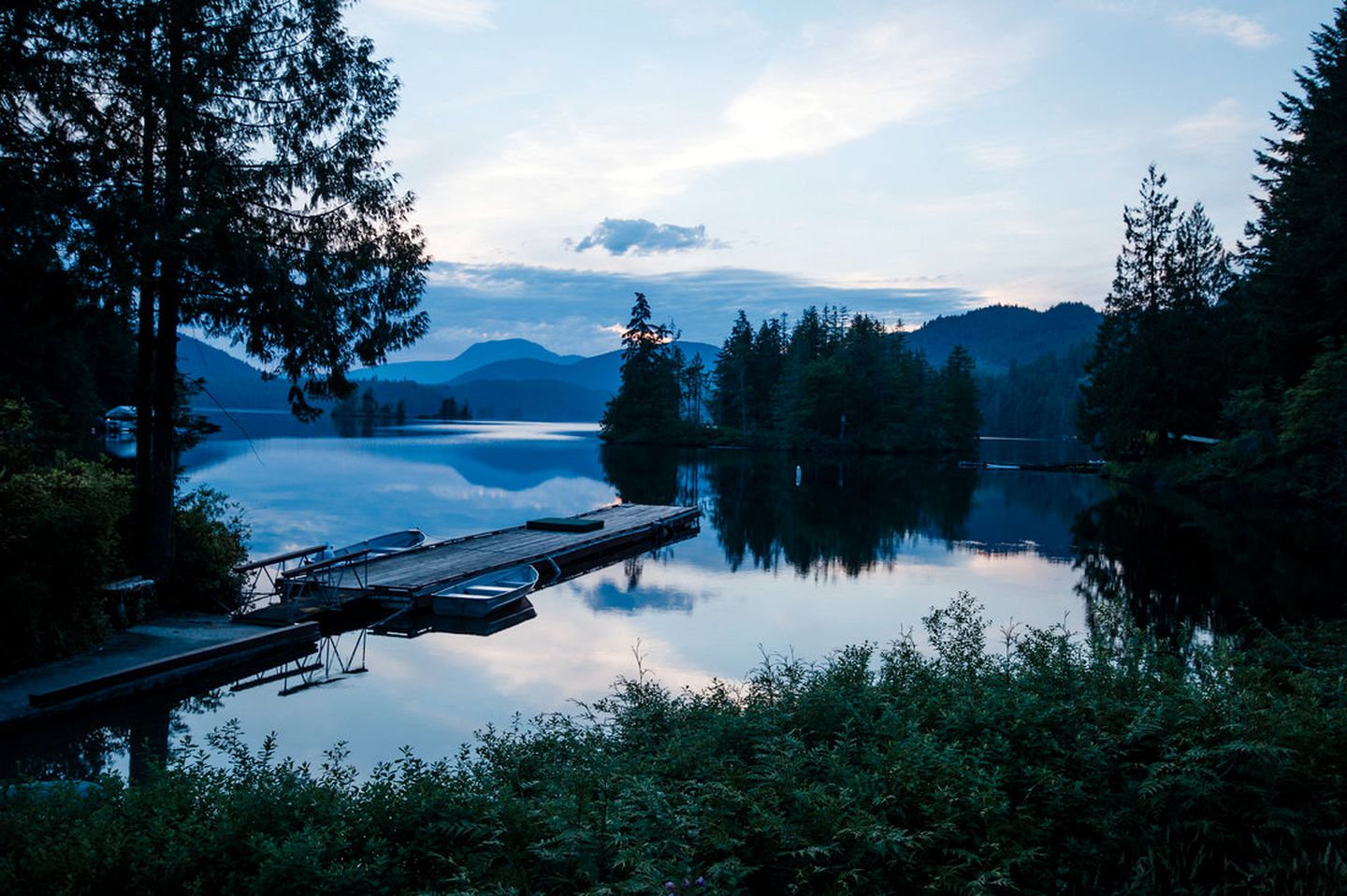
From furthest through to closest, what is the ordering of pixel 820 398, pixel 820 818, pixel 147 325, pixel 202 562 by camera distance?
pixel 820 398 < pixel 202 562 < pixel 147 325 < pixel 820 818

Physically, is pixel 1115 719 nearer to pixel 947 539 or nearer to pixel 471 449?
pixel 947 539

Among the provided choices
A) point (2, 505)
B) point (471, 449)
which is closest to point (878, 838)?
point (2, 505)

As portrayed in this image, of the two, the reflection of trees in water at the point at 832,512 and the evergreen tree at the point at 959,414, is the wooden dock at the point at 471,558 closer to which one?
the reflection of trees in water at the point at 832,512

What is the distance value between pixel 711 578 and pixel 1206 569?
1350 cm

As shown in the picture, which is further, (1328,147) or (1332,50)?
(1332,50)


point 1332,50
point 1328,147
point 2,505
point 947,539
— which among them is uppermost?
point 1332,50

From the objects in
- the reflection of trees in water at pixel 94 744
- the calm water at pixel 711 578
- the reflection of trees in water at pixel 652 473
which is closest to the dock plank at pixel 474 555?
the calm water at pixel 711 578

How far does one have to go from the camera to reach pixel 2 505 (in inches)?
407

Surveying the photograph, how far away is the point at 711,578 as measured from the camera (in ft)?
71.0

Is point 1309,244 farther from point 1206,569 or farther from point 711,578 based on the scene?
point 711,578

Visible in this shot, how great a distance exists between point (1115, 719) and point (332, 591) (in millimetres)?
14235

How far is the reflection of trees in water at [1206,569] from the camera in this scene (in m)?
17.0

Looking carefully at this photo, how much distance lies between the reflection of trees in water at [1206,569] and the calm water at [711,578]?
0.12 metres

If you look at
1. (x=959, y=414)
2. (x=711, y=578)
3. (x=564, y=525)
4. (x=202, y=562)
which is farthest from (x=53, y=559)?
(x=959, y=414)
